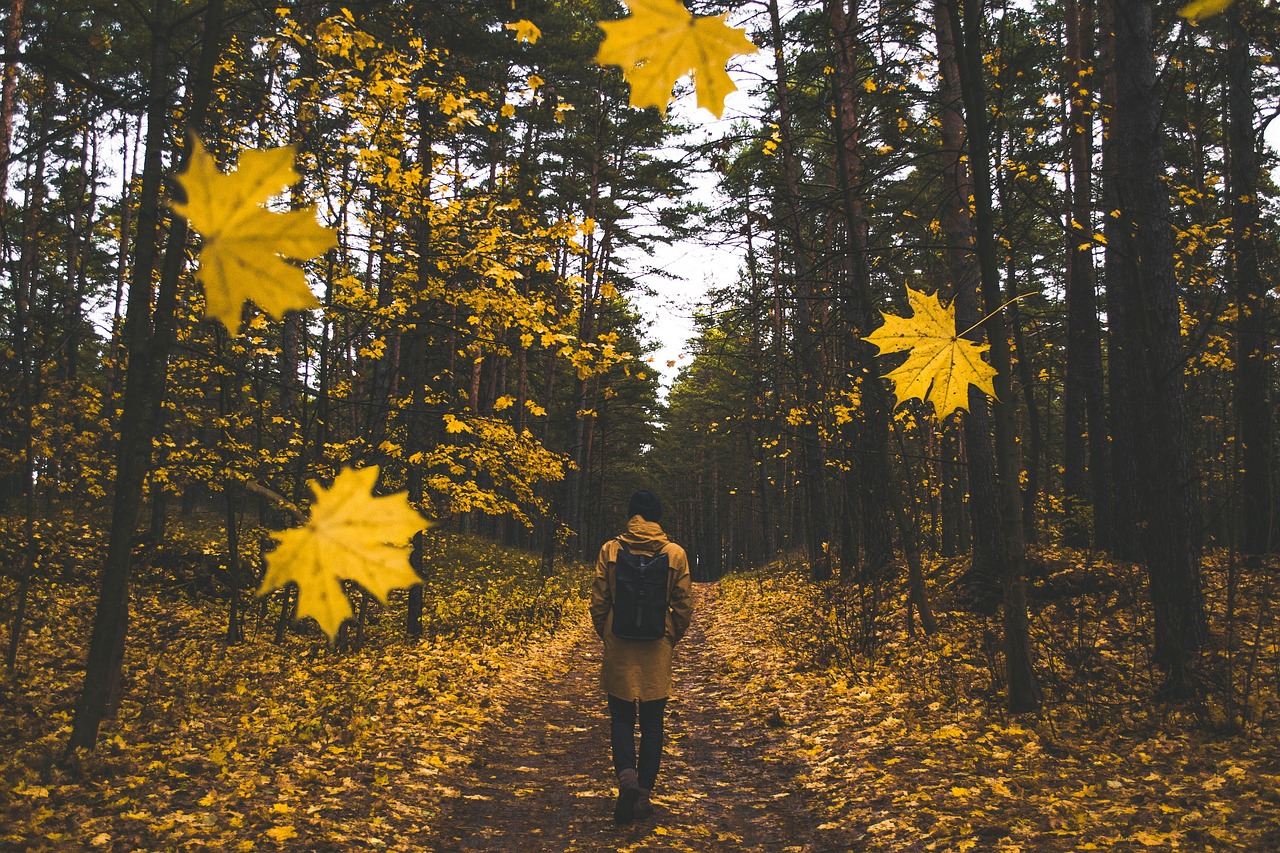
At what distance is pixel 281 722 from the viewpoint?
525 centimetres

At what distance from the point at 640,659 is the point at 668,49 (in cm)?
400

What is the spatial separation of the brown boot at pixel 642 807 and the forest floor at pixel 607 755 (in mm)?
105

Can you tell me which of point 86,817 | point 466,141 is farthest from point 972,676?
point 466,141

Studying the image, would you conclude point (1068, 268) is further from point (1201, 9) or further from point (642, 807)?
point (1201, 9)

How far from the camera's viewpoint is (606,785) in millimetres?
4875

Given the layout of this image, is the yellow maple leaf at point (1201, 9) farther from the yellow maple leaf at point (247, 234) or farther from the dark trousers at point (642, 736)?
the dark trousers at point (642, 736)

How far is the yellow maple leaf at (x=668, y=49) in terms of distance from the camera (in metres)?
0.94

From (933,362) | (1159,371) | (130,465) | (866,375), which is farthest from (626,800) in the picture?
(866,375)

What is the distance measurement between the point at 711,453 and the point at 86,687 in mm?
36645

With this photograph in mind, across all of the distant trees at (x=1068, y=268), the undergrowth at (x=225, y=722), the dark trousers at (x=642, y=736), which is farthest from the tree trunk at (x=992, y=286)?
the undergrowth at (x=225, y=722)

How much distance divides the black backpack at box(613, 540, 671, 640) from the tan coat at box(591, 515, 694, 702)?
0.20 feet

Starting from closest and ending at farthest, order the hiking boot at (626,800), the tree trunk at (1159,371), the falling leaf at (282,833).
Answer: the falling leaf at (282,833) < the hiking boot at (626,800) < the tree trunk at (1159,371)

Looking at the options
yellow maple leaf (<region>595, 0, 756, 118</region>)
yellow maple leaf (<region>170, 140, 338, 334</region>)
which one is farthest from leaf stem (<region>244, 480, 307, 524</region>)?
yellow maple leaf (<region>595, 0, 756, 118</region>)

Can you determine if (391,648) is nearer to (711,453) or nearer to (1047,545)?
(1047,545)
